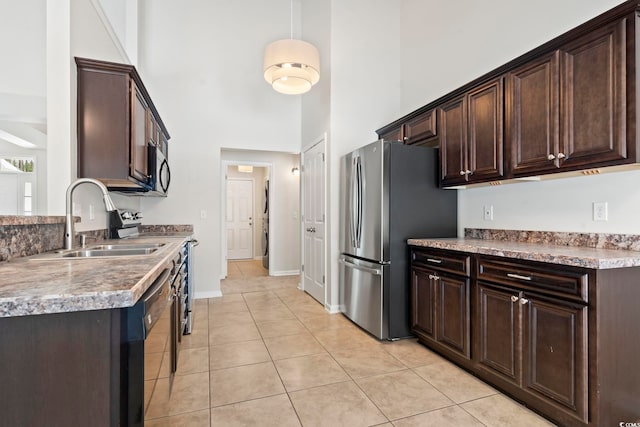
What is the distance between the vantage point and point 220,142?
481 cm

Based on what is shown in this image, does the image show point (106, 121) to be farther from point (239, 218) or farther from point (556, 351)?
point (239, 218)

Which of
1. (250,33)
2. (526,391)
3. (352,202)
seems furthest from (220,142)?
(526,391)

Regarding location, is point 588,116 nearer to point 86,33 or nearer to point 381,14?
point 381,14

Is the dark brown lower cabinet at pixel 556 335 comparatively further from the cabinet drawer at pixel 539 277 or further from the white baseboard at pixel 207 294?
the white baseboard at pixel 207 294

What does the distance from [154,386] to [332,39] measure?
3.92 m

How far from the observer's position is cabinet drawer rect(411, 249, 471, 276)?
236 cm

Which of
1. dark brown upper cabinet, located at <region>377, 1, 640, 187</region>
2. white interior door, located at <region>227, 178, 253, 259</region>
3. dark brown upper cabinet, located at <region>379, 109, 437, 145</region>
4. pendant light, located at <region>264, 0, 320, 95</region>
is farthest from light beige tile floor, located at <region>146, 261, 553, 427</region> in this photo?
white interior door, located at <region>227, 178, 253, 259</region>

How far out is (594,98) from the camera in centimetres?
181

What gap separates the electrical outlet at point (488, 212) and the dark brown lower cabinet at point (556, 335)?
0.72 metres

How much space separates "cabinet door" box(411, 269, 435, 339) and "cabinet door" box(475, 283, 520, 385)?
1.66ft

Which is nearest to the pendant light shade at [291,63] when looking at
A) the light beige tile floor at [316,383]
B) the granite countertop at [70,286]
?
the granite countertop at [70,286]

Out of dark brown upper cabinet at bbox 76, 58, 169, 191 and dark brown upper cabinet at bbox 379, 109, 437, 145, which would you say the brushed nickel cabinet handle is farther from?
dark brown upper cabinet at bbox 76, 58, 169, 191

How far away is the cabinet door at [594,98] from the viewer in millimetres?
1696

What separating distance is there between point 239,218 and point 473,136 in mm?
6430
